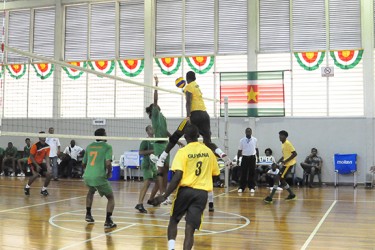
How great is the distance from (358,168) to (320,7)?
18.3 feet

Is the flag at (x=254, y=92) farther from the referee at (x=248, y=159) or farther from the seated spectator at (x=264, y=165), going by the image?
the referee at (x=248, y=159)

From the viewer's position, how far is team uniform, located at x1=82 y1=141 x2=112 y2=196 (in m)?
6.37

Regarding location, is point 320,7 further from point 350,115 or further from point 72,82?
point 72,82

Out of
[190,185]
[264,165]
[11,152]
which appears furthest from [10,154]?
[190,185]

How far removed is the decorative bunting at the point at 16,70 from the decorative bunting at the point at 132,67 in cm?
438

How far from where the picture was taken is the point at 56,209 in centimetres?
837

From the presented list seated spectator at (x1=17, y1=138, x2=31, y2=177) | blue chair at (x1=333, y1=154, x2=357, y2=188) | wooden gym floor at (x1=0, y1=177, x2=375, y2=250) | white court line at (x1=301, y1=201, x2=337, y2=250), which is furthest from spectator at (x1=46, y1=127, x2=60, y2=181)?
white court line at (x1=301, y1=201, x2=337, y2=250)

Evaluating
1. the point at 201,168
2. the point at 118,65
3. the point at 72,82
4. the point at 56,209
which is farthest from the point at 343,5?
the point at 201,168

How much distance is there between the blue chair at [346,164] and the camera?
13836mm

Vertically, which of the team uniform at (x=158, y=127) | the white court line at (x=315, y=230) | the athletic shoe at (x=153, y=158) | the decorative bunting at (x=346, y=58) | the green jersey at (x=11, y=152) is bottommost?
the white court line at (x=315, y=230)

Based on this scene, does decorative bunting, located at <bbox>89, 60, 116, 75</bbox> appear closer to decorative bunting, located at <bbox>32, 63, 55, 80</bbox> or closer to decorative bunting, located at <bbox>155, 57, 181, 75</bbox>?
decorative bunting, located at <bbox>32, 63, 55, 80</bbox>

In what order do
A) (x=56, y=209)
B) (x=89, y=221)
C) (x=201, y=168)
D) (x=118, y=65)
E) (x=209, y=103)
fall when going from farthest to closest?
(x=118, y=65) → (x=209, y=103) → (x=56, y=209) → (x=89, y=221) → (x=201, y=168)

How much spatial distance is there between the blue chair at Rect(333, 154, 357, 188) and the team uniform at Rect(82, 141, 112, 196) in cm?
954

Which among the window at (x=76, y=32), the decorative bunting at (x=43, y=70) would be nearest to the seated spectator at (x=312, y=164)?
the window at (x=76, y=32)
